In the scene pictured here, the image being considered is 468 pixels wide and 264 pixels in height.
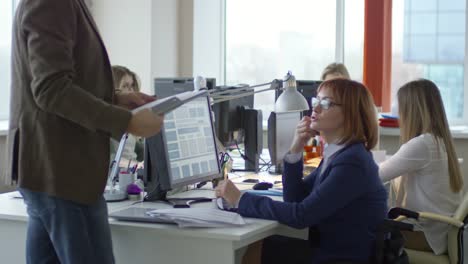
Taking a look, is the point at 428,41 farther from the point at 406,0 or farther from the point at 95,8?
the point at 95,8

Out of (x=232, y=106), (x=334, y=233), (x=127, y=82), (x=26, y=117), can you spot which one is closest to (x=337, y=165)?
(x=334, y=233)

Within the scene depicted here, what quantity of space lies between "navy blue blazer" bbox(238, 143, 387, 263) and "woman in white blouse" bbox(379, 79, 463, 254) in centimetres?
73

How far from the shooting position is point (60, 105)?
1651 millimetres

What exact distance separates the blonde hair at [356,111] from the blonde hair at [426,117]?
76cm

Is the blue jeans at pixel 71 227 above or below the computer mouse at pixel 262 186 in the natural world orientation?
above

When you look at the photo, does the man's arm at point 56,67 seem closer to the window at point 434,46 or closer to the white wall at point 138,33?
the white wall at point 138,33

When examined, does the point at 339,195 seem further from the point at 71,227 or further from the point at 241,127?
the point at 241,127

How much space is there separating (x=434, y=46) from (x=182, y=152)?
3.29m

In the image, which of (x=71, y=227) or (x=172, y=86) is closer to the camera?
(x=71, y=227)

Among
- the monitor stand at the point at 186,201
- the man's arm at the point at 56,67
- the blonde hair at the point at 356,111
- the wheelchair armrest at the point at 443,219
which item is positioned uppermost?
the man's arm at the point at 56,67

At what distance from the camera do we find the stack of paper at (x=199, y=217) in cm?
210

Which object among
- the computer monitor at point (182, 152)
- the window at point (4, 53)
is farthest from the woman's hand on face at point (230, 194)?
the window at point (4, 53)

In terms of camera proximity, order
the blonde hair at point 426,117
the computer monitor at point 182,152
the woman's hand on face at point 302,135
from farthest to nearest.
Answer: the blonde hair at point 426,117 < the woman's hand on face at point 302,135 < the computer monitor at point 182,152

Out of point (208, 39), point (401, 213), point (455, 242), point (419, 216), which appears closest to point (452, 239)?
point (455, 242)
